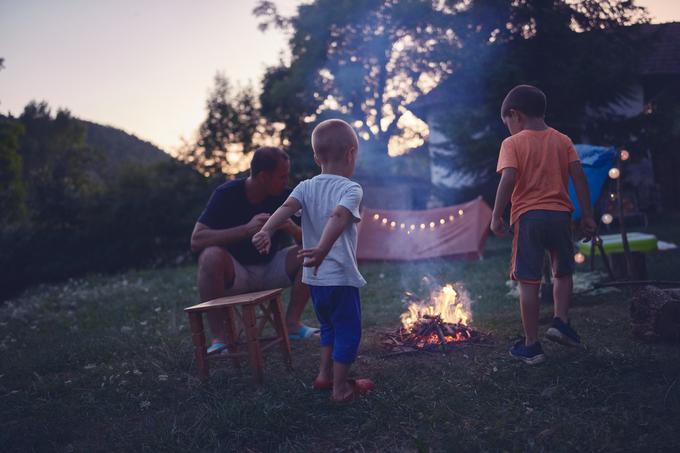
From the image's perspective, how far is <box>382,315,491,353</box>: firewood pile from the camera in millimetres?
3994

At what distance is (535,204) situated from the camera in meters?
3.51

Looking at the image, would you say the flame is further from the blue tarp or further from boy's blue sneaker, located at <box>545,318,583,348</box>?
the blue tarp

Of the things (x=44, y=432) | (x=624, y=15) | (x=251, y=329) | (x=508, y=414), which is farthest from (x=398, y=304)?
(x=624, y=15)

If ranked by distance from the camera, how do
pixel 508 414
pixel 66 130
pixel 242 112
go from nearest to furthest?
pixel 508 414
pixel 242 112
pixel 66 130

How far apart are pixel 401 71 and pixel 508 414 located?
25366 mm

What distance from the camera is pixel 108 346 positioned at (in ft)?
16.2

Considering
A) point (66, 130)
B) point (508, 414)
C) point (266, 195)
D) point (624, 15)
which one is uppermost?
point (66, 130)

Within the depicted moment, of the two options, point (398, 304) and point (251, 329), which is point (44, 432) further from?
point (398, 304)

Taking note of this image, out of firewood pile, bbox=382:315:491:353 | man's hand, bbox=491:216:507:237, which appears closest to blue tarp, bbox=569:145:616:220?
firewood pile, bbox=382:315:491:353

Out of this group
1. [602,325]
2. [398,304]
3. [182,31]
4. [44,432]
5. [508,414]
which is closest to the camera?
[508,414]

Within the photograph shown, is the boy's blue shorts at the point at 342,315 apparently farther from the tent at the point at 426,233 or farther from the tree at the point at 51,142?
the tree at the point at 51,142

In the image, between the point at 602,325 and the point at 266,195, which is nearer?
the point at 602,325

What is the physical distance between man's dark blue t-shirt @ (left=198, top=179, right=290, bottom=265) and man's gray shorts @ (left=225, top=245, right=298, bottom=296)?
0.09m

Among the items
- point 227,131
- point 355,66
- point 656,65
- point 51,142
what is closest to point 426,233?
point 656,65
